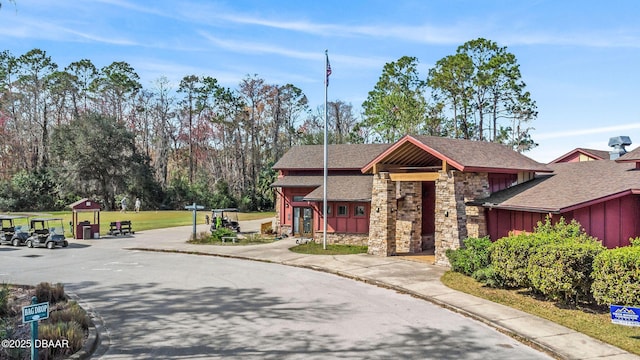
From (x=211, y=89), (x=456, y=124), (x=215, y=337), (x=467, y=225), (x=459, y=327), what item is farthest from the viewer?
(x=211, y=89)

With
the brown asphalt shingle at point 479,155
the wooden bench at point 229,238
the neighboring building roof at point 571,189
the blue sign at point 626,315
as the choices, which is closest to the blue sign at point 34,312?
the blue sign at point 626,315

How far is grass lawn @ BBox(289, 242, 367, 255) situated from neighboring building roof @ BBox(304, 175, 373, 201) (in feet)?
9.43

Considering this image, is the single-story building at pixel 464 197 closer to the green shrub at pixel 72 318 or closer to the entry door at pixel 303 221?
the entry door at pixel 303 221

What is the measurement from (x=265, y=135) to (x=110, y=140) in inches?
842

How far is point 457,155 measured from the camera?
20625mm

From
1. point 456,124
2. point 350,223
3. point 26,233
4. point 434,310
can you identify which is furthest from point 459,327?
point 456,124

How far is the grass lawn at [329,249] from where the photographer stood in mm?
24312

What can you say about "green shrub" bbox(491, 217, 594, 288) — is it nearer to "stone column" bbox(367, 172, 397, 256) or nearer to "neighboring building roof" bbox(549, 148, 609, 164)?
"stone column" bbox(367, 172, 397, 256)

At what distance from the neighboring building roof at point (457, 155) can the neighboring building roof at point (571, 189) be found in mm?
1201

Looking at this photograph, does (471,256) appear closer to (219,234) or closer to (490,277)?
(490,277)

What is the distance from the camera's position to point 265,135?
2606 inches

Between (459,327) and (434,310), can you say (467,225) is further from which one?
(459,327)

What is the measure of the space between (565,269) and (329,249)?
14.2m

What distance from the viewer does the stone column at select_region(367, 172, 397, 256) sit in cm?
2291
